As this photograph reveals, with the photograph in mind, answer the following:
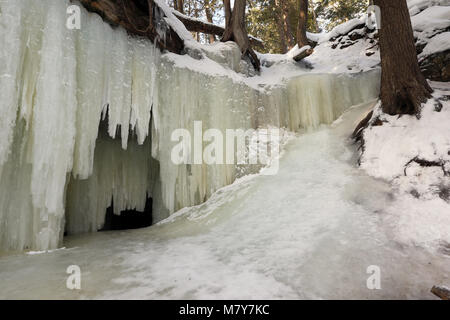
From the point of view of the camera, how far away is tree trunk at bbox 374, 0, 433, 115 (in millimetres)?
4410

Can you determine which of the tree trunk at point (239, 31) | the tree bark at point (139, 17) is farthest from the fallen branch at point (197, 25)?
the tree bark at point (139, 17)

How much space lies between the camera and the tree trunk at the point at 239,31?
Answer: 745cm

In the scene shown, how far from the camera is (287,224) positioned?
138 inches

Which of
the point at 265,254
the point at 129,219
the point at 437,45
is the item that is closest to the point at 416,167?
the point at 265,254

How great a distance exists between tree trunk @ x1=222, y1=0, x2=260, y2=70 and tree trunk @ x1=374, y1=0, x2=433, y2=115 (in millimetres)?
3679

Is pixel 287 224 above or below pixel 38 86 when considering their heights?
below

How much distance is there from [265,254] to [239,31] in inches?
273

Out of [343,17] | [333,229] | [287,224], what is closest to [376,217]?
[333,229]

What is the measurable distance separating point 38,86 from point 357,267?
444 centimetres

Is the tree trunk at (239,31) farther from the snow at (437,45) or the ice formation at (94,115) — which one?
the snow at (437,45)

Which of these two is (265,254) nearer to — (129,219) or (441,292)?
(441,292)

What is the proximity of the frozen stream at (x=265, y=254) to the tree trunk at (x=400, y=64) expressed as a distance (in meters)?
1.37

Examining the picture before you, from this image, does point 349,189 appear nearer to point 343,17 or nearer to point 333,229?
point 333,229

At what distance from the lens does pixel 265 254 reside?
2.78 meters
